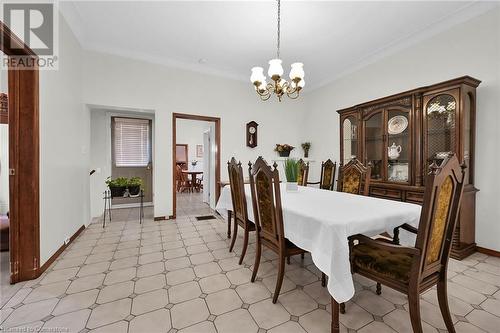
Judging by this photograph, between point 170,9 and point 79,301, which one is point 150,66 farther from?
point 79,301

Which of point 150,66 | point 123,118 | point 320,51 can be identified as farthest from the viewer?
point 123,118

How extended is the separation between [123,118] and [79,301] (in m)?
4.15

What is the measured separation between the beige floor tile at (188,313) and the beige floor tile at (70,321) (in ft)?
1.90

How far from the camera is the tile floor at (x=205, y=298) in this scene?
4.91 feet

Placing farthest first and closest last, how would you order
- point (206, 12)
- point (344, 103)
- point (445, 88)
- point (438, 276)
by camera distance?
point (344, 103), point (206, 12), point (445, 88), point (438, 276)

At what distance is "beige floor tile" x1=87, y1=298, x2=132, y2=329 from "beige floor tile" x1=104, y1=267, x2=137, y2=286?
35 centimetres

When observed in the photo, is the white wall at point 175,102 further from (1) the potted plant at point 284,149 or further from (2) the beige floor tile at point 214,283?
(2) the beige floor tile at point 214,283

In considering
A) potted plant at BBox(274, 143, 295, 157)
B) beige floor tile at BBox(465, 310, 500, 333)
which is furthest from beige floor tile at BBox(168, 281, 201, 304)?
potted plant at BBox(274, 143, 295, 157)

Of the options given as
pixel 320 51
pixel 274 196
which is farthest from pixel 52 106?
pixel 320 51

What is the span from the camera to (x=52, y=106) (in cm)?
240

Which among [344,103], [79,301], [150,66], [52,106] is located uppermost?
[150,66]

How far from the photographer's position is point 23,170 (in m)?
2.01

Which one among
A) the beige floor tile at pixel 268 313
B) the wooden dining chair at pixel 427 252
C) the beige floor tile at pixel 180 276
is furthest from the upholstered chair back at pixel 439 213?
the beige floor tile at pixel 180 276

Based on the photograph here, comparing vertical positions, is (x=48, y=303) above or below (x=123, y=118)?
below
